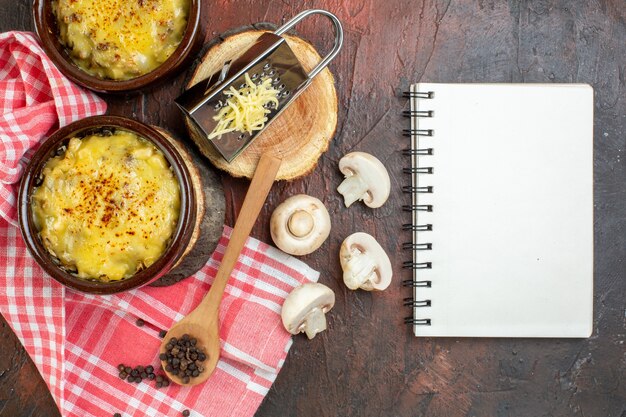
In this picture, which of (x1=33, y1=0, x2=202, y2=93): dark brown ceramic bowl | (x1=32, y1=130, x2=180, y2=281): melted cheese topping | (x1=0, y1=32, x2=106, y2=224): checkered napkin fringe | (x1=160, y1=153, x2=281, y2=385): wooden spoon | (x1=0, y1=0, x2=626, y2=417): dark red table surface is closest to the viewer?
(x1=32, y1=130, x2=180, y2=281): melted cheese topping

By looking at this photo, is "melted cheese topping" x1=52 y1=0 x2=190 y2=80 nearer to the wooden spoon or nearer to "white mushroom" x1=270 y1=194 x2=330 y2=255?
the wooden spoon

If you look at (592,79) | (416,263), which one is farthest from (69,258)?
(592,79)

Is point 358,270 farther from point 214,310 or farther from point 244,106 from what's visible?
point 244,106

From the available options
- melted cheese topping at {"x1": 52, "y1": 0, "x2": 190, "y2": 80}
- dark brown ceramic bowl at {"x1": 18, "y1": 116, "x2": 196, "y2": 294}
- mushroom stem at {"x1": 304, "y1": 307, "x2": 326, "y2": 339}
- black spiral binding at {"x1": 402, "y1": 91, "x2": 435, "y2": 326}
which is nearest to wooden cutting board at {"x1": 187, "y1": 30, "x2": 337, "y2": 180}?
melted cheese topping at {"x1": 52, "y1": 0, "x2": 190, "y2": 80}

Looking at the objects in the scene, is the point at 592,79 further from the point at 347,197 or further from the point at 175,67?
the point at 175,67

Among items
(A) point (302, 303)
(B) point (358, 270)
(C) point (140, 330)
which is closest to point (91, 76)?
(C) point (140, 330)

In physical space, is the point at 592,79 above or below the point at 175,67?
above

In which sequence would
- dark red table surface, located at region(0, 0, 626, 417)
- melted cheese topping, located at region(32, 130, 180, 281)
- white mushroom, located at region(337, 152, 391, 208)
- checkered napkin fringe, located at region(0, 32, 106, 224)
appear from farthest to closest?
dark red table surface, located at region(0, 0, 626, 417)
white mushroom, located at region(337, 152, 391, 208)
checkered napkin fringe, located at region(0, 32, 106, 224)
melted cheese topping, located at region(32, 130, 180, 281)

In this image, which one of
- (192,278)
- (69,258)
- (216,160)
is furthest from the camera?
(192,278)
